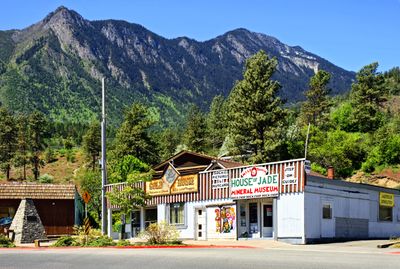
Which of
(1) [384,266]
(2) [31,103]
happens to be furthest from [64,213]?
(2) [31,103]

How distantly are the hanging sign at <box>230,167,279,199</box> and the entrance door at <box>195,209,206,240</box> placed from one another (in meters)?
3.33

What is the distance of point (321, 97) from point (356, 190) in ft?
166

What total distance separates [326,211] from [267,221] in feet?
11.3

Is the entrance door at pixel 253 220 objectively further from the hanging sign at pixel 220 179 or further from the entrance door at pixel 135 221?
the entrance door at pixel 135 221

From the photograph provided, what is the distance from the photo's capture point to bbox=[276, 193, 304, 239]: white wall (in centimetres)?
3209

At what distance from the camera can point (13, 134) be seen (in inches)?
3910

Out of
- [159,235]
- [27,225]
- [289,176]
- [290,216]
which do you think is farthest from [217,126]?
[159,235]

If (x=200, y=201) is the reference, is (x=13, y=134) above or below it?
above

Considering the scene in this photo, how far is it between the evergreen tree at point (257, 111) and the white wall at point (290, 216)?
2399cm

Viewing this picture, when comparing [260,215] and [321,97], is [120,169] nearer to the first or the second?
[260,215]

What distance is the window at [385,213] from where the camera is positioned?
1540 inches

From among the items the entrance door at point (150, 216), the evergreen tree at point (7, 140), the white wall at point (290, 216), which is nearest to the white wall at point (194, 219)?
the entrance door at point (150, 216)

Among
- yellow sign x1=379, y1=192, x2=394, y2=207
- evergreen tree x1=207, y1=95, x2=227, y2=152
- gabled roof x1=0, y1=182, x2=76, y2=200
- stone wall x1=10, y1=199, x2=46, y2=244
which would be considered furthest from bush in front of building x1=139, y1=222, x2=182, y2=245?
evergreen tree x1=207, y1=95, x2=227, y2=152

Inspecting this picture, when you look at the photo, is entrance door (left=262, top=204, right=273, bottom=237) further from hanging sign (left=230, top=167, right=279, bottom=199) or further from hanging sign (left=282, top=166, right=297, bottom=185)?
hanging sign (left=282, top=166, right=297, bottom=185)
